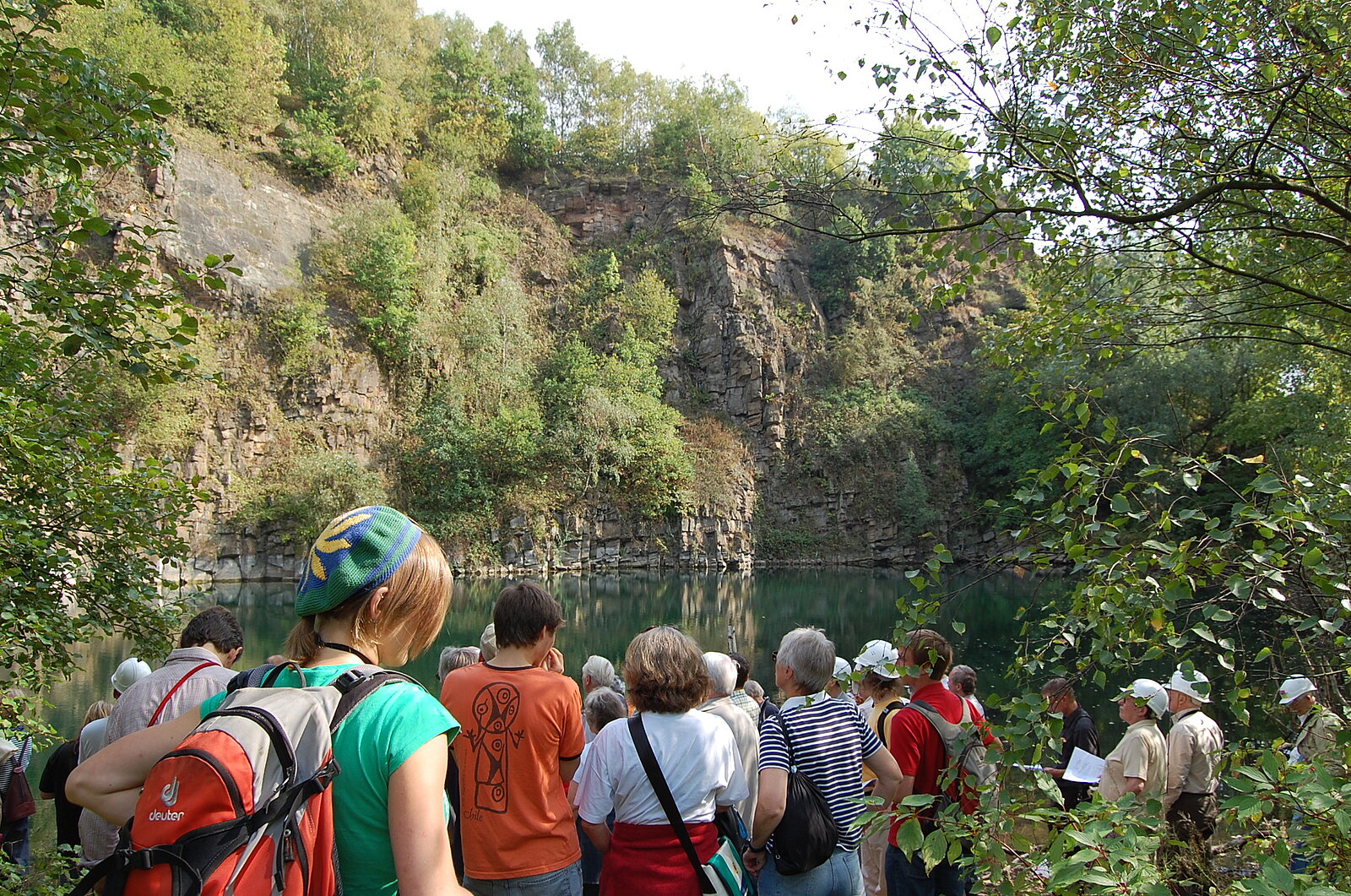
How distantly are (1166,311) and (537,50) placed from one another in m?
48.0

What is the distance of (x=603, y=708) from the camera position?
12.9 feet

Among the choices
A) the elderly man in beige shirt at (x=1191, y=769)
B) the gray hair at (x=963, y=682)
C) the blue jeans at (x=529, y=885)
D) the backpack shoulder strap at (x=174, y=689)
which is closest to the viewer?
the backpack shoulder strap at (x=174, y=689)

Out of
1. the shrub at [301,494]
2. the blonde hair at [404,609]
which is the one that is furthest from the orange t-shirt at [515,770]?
the shrub at [301,494]

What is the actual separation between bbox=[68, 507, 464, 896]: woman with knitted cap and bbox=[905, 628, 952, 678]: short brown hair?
2256mm

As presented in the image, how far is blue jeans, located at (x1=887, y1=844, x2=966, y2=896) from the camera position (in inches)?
132

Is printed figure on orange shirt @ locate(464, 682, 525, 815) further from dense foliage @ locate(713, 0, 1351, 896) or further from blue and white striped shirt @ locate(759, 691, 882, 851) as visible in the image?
dense foliage @ locate(713, 0, 1351, 896)

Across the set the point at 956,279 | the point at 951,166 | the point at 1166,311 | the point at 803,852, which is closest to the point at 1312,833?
the point at 803,852

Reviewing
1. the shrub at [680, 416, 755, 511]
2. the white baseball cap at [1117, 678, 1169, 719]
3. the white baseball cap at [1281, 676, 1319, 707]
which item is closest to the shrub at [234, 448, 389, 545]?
the shrub at [680, 416, 755, 511]

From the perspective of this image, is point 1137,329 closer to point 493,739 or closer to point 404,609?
point 493,739

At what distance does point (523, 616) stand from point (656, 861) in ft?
2.84

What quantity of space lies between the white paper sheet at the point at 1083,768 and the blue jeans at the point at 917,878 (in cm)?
192

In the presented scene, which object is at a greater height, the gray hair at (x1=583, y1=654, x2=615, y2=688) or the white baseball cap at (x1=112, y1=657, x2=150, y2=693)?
the white baseball cap at (x1=112, y1=657, x2=150, y2=693)

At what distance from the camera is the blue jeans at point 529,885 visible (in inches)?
106

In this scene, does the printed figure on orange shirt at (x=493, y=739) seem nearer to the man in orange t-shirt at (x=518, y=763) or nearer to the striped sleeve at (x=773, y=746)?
the man in orange t-shirt at (x=518, y=763)
